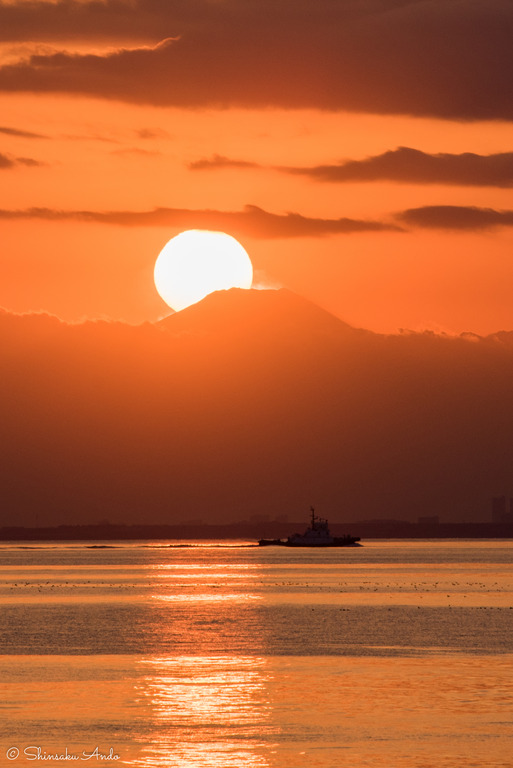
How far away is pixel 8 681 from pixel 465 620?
53.6 meters

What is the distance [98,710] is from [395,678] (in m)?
17.7

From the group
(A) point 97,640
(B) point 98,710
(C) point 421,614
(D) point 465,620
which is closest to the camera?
(B) point 98,710

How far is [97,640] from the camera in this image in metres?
93.9

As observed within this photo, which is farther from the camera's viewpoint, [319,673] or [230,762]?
[319,673]

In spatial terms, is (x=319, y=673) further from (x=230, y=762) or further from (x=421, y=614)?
(x=421, y=614)

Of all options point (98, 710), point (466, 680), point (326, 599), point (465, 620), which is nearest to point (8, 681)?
point (98, 710)

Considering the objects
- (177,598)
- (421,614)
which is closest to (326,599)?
(177,598)

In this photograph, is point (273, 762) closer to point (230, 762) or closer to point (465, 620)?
point (230, 762)

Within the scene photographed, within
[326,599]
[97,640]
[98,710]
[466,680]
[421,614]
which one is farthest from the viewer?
[326,599]

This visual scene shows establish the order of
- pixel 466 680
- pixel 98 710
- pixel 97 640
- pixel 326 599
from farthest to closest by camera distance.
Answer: pixel 326 599 < pixel 97 640 < pixel 466 680 < pixel 98 710

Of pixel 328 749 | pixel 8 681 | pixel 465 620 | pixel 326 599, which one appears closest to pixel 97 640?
pixel 8 681

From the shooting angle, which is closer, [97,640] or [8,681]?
[8,681]

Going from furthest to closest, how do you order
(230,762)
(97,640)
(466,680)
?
(97,640) → (466,680) → (230,762)

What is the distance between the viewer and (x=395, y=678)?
68.6 meters
